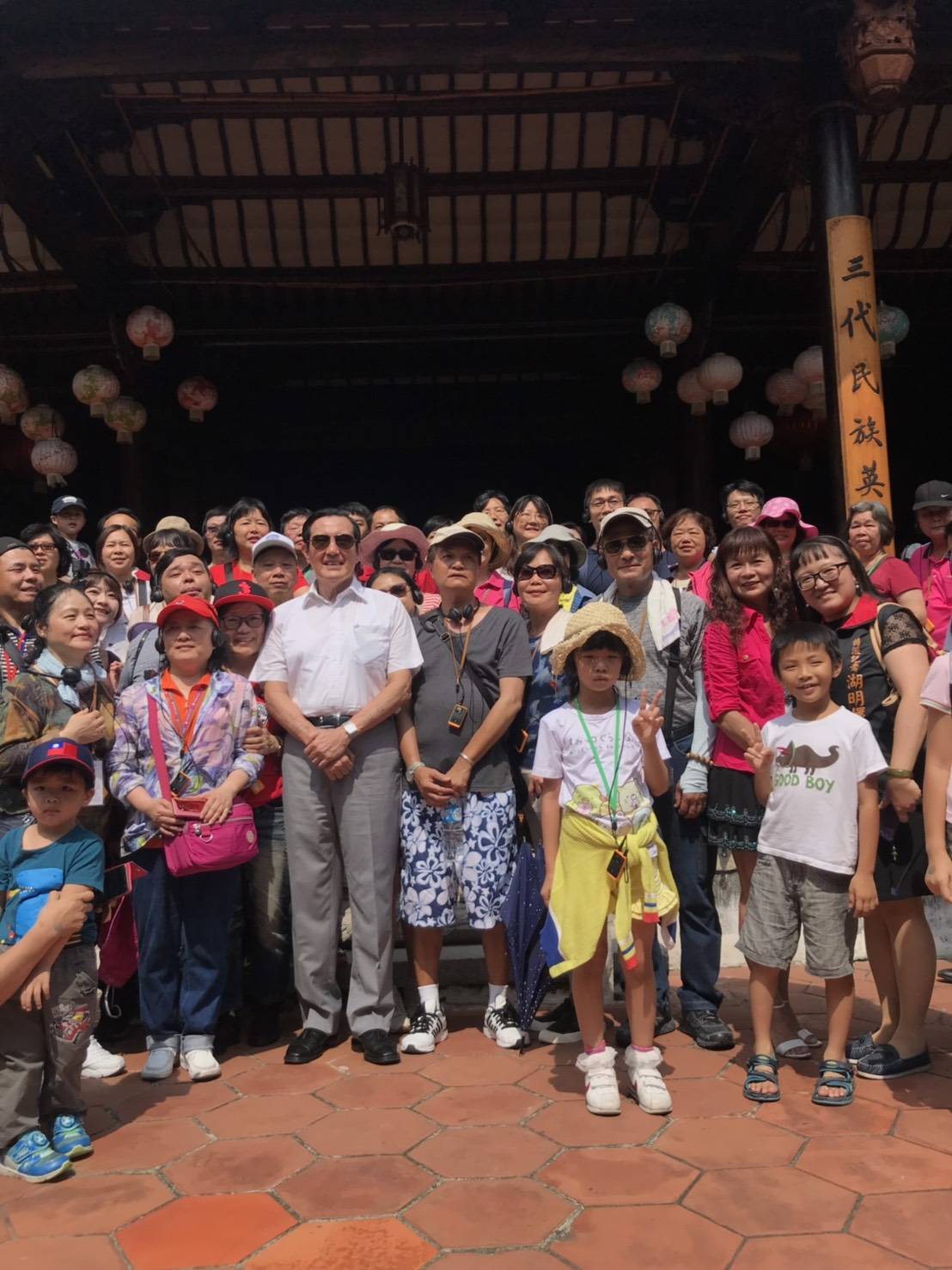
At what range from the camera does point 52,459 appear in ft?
28.4

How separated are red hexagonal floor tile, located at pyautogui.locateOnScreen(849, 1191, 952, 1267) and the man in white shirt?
169 cm

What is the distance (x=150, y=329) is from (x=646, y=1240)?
7.27 meters

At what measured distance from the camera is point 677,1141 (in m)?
2.90

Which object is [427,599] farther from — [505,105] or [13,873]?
[505,105]

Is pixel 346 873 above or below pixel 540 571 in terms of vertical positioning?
below

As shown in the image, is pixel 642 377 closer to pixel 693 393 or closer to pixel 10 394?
pixel 693 393

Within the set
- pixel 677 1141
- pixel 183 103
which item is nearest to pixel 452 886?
pixel 677 1141

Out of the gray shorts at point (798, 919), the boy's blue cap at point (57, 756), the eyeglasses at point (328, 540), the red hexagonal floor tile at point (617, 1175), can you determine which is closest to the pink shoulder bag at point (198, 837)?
the boy's blue cap at point (57, 756)

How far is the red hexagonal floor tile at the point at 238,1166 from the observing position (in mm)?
2732

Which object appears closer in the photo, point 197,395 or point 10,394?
point 10,394

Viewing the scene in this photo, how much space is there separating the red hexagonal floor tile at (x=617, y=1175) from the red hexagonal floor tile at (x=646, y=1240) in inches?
2.4

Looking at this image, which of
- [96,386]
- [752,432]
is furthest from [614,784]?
[96,386]

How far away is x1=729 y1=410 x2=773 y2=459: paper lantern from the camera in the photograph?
8.88m

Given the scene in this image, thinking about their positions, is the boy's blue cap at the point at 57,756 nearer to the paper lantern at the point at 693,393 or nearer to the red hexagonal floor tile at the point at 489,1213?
the red hexagonal floor tile at the point at 489,1213
